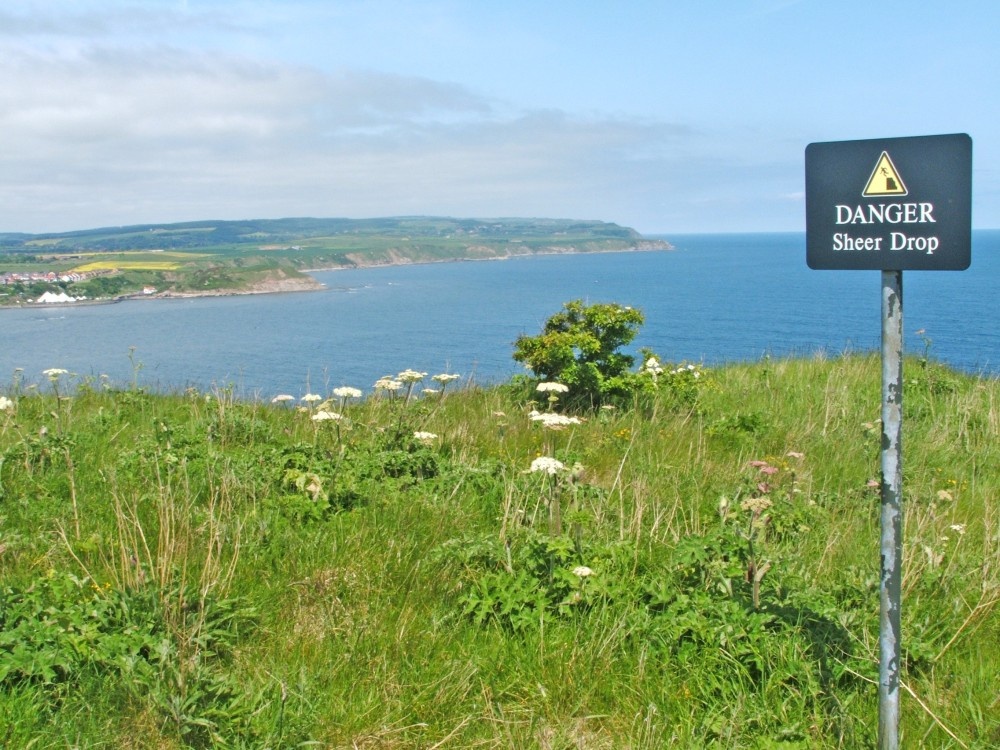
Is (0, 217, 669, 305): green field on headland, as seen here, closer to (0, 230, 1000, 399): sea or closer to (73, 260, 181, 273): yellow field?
(73, 260, 181, 273): yellow field

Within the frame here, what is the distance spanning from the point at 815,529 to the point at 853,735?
81.0 inches

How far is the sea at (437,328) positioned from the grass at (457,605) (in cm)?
335

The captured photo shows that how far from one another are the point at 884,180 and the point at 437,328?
53.9 m

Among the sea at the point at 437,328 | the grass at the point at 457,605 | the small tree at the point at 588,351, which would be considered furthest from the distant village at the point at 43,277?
the grass at the point at 457,605

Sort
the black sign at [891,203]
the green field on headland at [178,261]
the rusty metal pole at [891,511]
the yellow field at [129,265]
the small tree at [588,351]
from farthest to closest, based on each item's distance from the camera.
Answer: the yellow field at [129,265] < the green field on headland at [178,261] < the small tree at [588,351] < the rusty metal pole at [891,511] < the black sign at [891,203]

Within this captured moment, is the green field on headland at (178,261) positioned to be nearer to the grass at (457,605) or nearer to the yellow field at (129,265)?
the yellow field at (129,265)

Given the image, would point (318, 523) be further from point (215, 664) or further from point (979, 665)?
point (979, 665)

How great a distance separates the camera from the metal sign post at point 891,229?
2.73 m

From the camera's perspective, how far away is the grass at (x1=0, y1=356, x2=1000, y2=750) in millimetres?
3182

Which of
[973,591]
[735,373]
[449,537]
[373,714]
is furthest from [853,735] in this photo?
[735,373]

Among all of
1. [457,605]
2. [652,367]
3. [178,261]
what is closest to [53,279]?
[178,261]

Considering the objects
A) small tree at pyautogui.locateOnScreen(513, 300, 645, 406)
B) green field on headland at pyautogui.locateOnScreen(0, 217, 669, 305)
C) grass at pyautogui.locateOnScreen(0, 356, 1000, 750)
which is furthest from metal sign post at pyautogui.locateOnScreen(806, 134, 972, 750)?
green field on headland at pyautogui.locateOnScreen(0, 217, 669, 305)

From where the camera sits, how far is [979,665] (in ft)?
11.8

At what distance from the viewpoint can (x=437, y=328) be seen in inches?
2222
